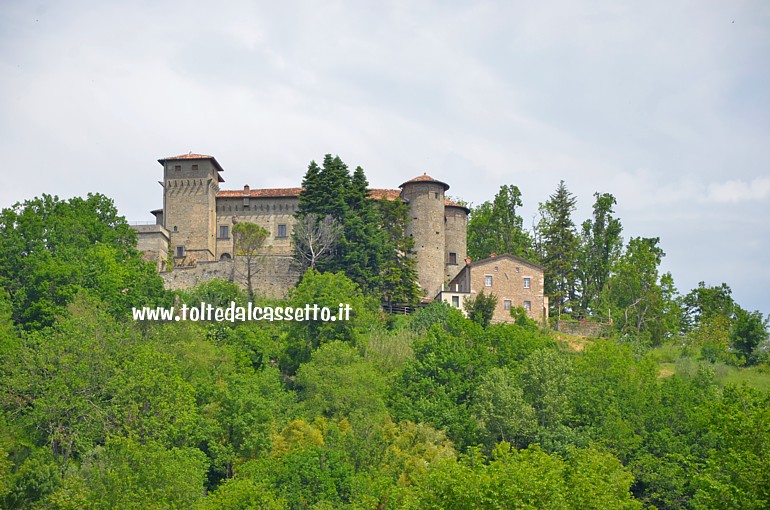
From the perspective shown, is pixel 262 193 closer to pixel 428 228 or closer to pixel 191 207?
pixel 191 207

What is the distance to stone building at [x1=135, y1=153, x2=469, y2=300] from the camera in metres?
73.7

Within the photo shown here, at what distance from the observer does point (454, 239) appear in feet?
252

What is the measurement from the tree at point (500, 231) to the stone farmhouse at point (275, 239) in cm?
615

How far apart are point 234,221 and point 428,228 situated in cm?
1388

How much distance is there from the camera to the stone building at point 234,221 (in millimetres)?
73688

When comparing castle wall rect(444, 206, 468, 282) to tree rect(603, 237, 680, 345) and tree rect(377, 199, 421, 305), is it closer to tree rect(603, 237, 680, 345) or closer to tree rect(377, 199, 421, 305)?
tree rect(377, 199, 421, 305)

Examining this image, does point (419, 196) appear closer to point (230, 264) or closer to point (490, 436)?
point (230, 264)

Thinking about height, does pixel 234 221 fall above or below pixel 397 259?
above

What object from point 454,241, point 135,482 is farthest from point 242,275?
point 135,482

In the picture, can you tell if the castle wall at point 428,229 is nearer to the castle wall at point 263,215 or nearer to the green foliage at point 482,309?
the green foliage at point 482,309

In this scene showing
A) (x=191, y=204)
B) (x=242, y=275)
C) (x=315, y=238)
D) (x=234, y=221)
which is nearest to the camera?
(x=315, y=238)

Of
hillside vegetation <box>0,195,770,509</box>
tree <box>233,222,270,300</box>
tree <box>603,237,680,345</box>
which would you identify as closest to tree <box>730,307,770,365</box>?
hillside vegetation <box>0,195,770,509</box>

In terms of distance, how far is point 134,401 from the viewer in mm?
48312

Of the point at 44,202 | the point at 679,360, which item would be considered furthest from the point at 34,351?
the point at 679,360
